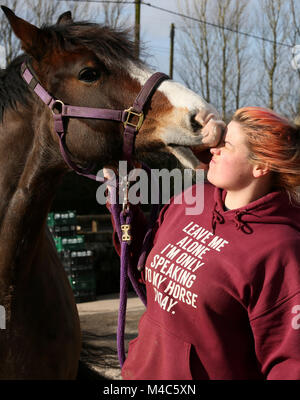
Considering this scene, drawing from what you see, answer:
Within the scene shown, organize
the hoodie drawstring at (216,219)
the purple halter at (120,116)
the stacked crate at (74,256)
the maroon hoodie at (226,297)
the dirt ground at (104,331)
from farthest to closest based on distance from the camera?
1. the stacked crate at (74,256)
2. the dirt ground at (104,331)
3. the purple halter at (120,116)
4. the hoodie drawstring at (216,219)
5. the maroon hoodie at (226,297)

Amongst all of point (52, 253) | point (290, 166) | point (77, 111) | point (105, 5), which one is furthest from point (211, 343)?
point (105, 5)

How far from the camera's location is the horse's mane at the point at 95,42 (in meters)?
1.98

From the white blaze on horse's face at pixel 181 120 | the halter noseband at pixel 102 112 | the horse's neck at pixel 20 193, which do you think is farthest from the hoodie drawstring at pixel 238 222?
the horse's neck at pixel 20 193

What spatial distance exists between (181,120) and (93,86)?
417 mm

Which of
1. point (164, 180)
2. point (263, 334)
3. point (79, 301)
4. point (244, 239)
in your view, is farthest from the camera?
point (79, 301)

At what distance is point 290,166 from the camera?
1.51 m

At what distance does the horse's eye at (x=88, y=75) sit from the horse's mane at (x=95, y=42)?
6 cm

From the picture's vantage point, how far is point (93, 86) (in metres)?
1.97

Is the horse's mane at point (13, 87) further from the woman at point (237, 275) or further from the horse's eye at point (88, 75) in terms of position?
the woman at point (237, 275)

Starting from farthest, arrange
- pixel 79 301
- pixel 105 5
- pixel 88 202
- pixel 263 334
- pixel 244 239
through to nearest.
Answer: pixel 105 5 → pixel 88 202 → pixel 79 301 → pixel 244 239 → pixel 263 334

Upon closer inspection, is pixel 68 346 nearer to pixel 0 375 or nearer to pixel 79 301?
pixel 0 375

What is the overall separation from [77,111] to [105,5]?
580 inches

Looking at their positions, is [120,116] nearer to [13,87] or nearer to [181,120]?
[181,120]

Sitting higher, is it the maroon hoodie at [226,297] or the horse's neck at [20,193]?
the horse's neck at [20,193]
